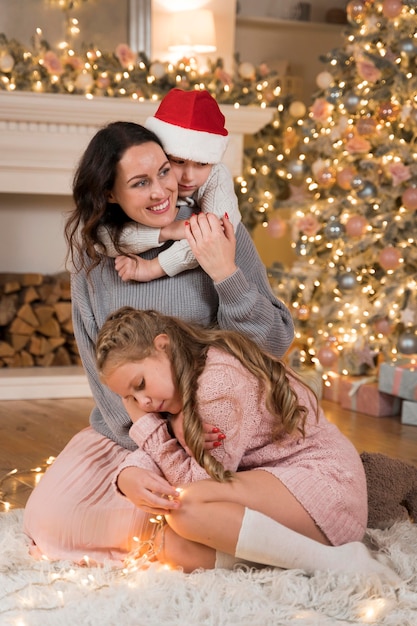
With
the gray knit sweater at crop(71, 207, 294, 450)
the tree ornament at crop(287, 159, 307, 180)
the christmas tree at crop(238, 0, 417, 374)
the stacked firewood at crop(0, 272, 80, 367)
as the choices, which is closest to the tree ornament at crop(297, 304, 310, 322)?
the christmas tree at crop(238, 0, 417, 374)

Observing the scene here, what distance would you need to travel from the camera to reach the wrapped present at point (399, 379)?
3.54 meters

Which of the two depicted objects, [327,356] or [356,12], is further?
[356,12]

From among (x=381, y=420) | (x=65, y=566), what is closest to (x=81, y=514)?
(x=65, y=566)

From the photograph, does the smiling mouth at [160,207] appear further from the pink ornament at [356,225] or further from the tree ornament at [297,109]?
the tree ornament at [297,109]

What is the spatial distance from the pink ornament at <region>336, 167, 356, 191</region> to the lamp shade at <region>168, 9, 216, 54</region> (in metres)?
0.86

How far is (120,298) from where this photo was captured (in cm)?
212

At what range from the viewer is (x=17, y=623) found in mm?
1645

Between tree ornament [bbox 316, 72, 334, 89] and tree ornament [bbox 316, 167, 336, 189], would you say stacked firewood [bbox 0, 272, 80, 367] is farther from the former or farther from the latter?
tree ornament [bbox 316, 72, 334, 89]

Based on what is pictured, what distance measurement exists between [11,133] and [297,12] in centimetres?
168

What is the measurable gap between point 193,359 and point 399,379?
73.4 inches

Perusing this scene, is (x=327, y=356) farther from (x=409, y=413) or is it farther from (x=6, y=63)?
(x=6, y=63)

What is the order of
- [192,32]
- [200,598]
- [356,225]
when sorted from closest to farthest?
[200,598] → [356,225] → [192,32]

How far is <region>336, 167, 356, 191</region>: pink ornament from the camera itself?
12.7ft

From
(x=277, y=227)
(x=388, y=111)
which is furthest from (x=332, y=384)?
(x=388, y=111)
